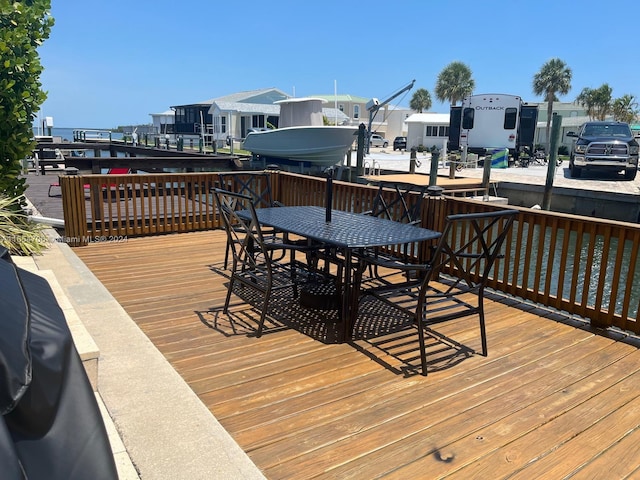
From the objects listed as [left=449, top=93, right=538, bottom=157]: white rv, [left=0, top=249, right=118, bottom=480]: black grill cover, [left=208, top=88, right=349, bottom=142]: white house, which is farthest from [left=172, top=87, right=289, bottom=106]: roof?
[left=0, top=249, right=118, bottom=480]: black grill cover

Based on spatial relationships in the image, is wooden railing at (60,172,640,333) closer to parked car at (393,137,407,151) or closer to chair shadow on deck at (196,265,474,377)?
chair shadow on deck at (196,265,474,377)

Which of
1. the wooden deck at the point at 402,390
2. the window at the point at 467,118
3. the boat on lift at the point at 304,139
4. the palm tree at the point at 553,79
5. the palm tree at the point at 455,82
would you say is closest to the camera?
the wooden deck at the point at 402,390

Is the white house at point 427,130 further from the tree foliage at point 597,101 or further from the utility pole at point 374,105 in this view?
the tree foliage at point 597,101

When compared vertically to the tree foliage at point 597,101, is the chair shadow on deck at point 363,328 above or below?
below

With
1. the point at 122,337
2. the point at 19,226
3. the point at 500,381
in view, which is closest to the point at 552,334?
the point at 500,381

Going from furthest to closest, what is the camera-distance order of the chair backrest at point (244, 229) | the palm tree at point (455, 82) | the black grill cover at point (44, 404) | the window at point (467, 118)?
the palm tree at point (455, 82), the window at point (467, 118), the chair backrest at point (244, 229), the black grill cover at point (44, 404)

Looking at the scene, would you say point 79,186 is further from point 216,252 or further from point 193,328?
point 193,328

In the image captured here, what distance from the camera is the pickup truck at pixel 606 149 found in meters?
15.7

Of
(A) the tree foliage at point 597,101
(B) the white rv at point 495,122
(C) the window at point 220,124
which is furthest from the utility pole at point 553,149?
(A) the tree foliage at point 597,101

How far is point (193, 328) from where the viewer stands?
3531 mm

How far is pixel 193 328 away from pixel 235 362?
64 centimetres

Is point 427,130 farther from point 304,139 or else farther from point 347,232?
point 347,232

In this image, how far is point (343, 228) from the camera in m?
3.72

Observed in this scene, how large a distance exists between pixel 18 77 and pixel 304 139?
13532 mm
